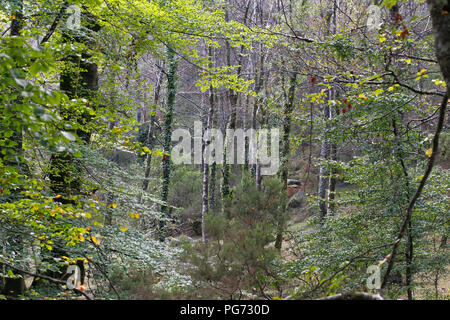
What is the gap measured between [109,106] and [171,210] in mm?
12584

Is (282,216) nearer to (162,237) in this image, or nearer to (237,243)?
(237,243)

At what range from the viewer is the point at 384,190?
5711mm

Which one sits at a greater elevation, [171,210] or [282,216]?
[282,216]

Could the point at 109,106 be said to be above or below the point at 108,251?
above

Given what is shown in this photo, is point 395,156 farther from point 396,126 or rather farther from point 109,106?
point 109,106

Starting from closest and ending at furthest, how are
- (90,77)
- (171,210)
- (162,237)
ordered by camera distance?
1. (90,77)
2. (162,237)
3. (171,210)

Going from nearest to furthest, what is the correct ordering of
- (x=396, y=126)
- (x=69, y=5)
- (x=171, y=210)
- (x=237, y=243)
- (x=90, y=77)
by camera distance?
(x=237, y=243)
(x=69, y=5)
(x=396, y=126)
(x=90, y=77)
(x=171, y=210)
